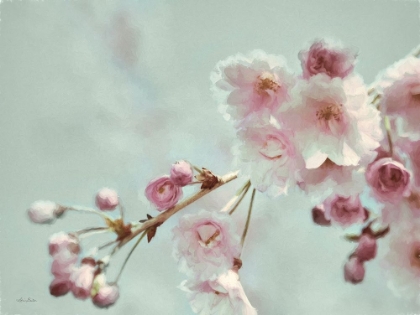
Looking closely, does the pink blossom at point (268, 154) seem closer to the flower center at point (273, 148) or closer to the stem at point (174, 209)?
the flower center at point (273, 148)

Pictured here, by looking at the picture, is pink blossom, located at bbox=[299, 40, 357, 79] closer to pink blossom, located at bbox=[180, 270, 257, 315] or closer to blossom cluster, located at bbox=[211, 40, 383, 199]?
blossom cluster, located at bbox=[211, 40, 383, 199]

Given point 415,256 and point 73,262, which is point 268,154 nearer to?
point 415,256

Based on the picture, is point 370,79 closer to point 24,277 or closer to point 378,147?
point 378,147

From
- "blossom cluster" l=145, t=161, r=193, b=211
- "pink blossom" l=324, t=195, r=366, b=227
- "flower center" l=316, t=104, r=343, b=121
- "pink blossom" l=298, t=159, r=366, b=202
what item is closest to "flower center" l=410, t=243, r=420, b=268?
"pink blossom" l=324, t=195, r=366, b=227

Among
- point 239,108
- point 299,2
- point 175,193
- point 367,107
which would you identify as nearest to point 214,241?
point 175,193

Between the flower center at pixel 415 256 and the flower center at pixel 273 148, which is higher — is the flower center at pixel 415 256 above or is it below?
below

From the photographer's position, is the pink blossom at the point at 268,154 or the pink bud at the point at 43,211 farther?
the pink bud at the point at 43,211

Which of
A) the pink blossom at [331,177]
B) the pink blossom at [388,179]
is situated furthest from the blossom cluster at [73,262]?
the pink blossom at [388,179]
